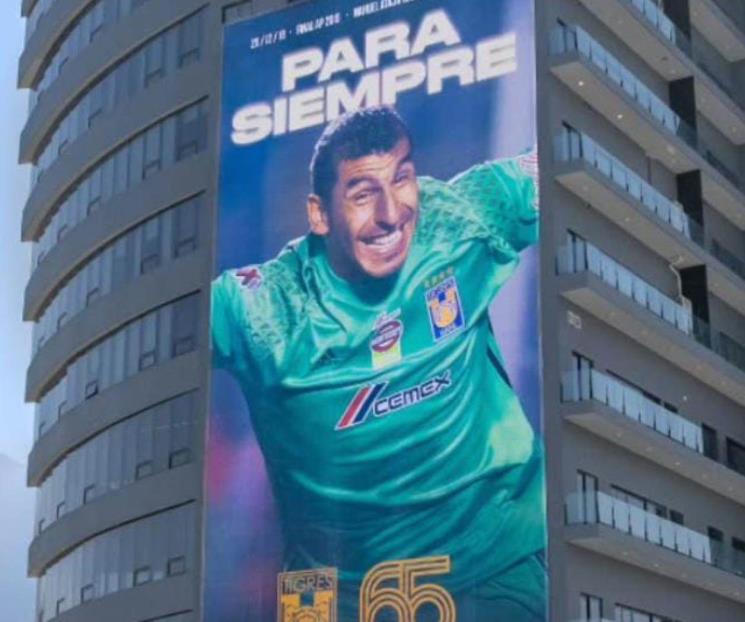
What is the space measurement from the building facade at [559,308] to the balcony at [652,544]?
0.11 metres

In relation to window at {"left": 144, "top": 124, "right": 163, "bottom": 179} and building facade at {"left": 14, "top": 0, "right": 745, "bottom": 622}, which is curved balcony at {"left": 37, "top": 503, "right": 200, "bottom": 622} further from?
window at {"left": 144, "top": 124, "right": 163, "bottom": 179}

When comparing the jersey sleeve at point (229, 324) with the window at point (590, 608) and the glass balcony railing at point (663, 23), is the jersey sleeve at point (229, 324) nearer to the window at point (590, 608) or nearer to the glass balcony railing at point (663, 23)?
the window at point (590, 608)

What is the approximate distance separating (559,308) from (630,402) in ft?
14.6

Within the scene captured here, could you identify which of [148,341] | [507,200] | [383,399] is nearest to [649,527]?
[383,399]

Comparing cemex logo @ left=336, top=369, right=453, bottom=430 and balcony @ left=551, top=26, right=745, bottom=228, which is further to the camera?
balcony @ left=551, top=26, right=745, bottom=228

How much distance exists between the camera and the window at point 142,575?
205 ft

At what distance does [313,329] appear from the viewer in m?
60.2

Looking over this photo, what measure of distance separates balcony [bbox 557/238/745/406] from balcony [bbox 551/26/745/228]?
5.56 metres

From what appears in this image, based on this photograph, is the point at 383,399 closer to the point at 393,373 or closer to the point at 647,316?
the point at 393,373

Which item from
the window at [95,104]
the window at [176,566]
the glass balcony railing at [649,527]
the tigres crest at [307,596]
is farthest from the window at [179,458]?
the window at [95,104]

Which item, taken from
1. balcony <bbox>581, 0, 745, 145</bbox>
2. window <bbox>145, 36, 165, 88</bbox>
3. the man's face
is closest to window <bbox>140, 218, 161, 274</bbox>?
window <bbox>145, 36, 165, 88</bbox>

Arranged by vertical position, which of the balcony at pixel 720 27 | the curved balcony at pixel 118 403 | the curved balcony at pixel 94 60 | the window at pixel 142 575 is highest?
the balcony at pixel 720 27

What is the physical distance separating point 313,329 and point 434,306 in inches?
185

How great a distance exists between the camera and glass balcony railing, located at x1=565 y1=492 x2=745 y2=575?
5516 cm
